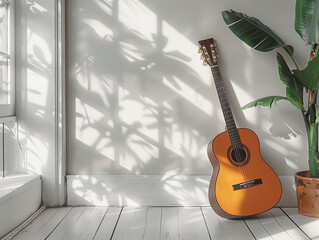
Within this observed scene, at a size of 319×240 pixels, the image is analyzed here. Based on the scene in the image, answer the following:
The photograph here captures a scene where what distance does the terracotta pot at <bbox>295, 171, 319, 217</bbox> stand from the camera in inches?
98.0

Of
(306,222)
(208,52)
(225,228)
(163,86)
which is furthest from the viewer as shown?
(163,86)

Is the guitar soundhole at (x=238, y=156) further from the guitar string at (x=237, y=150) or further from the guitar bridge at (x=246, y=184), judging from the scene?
the guitar bridge at (x=246, y=184)

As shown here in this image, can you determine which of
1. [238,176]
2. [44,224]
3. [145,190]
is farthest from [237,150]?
[44,224]

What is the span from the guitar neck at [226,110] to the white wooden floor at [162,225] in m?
0.50

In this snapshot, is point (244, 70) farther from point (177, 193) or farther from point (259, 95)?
point (177, 193)

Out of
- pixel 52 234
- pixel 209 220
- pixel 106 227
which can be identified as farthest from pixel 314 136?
pixel 52 234

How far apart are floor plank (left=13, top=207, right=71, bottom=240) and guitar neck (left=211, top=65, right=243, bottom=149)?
1199mm

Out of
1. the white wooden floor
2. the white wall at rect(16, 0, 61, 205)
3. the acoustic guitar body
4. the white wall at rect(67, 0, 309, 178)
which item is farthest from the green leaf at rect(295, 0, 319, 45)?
the white wall at rect(16, 0, 61, 205)

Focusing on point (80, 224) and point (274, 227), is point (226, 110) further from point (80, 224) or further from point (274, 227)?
point (80, 224)

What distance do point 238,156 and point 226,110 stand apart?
0.31m

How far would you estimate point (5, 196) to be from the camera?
2121 mm

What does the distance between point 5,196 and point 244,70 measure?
5.68 ft

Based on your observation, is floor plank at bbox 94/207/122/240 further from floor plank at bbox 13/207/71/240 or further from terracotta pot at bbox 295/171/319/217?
terracotta pot at bbox 295/171/319/217

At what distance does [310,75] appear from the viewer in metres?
2.41
